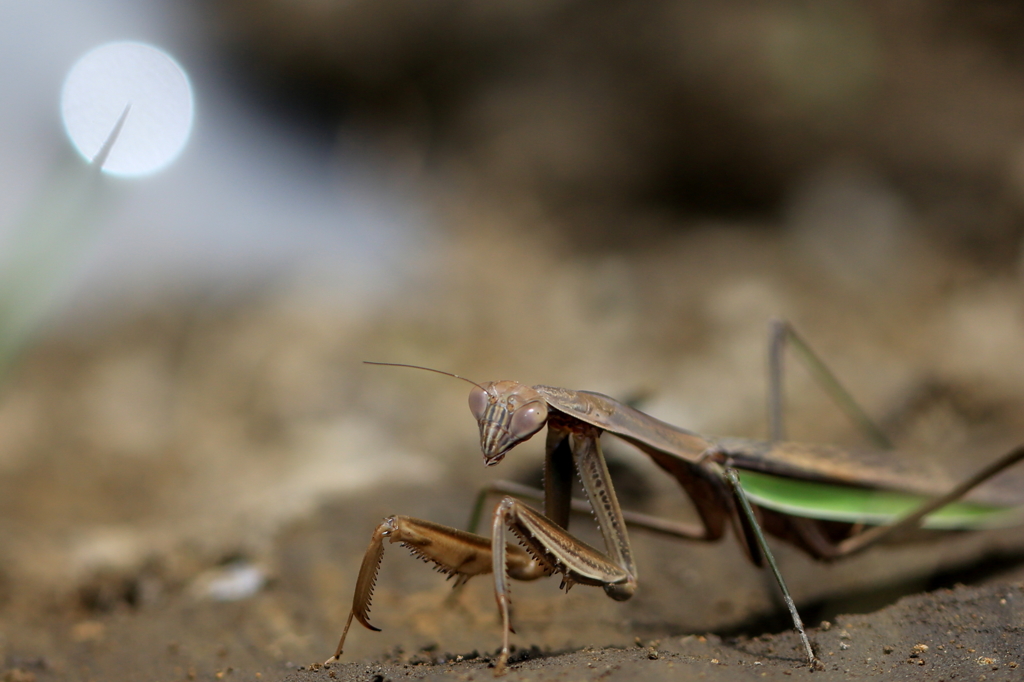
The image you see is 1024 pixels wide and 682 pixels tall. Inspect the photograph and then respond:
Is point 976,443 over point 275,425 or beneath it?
beneath

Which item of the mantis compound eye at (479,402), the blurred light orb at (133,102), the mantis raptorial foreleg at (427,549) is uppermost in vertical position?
the blurred light orb at (133,102)

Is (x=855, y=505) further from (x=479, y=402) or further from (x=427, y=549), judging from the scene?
(x=427, y=549)

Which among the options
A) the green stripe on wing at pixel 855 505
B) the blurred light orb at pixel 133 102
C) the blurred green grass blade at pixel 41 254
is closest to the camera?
the blurred green grass blade at pixel 41 254

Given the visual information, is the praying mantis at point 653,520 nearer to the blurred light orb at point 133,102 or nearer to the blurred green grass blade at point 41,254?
the blurred green grass blade at point 41,254

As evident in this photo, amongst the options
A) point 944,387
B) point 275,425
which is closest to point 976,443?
point 944,387

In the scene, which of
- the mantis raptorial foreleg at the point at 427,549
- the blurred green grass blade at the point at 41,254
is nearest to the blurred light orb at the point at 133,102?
the blurred green grass blade at the point at 41,254

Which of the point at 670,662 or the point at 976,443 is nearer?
the point at 670,662

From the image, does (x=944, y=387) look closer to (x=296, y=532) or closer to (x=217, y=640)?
(x=296, y=532)

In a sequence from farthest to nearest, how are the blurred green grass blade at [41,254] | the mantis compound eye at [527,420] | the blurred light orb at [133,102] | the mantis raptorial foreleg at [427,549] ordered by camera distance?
1. the blurred light orb at [133,102]
2. the mantis compound eye at [527,420]
3. the mantis raptorial foreleg at [427,549]
4. the blurred green grass blade at [41,254]
